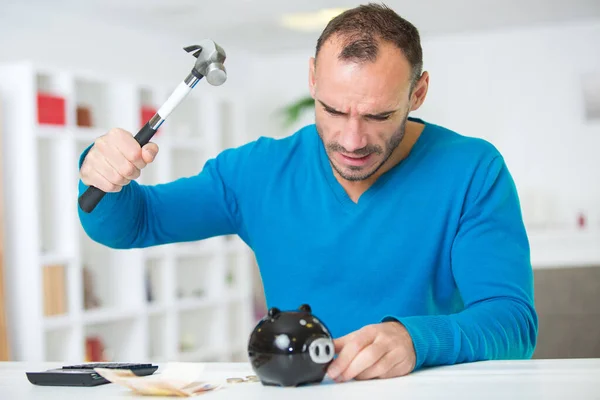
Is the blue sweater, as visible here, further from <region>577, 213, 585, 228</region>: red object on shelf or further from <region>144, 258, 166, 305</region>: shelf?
<region>577, 213, 585, 228</region>: red object on shelf

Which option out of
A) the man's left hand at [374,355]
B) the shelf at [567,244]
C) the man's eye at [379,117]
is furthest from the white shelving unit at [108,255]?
the man's left hand at [374,355]

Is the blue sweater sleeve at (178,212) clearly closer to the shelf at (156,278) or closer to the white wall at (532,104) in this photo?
the shelf at (156,278)

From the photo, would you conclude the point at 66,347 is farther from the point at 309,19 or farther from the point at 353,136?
the point at 353,136

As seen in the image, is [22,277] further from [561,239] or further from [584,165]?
[584,165]

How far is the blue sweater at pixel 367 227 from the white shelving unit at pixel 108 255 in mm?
3183

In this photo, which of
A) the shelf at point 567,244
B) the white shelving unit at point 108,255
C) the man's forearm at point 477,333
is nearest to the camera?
the man's forearm at point 477,333

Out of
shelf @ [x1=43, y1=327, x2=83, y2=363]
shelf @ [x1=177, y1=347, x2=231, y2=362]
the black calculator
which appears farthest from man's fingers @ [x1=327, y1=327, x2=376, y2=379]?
shelf @ [x1=177, y1=347, x2=231, y2=362]

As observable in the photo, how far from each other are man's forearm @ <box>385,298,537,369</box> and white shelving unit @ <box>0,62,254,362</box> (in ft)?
12.6

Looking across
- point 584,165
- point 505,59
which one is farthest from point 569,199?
point 505,59

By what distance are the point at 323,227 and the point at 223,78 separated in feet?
1.48

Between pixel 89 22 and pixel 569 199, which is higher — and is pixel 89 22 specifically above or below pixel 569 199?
above

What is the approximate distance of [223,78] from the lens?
1486 millimetres

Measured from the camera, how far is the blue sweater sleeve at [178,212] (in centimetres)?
181

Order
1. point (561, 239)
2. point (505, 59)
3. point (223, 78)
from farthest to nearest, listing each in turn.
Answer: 1. point (505, 59)
2. point (561, 239)
3. point (223, 78)
